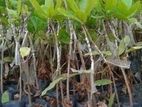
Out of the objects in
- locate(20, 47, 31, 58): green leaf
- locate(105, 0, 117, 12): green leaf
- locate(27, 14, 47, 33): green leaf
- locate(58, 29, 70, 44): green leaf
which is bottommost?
locate(20, 47, 31, 58): green leaf

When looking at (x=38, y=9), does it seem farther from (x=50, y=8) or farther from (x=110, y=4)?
(x=110, y=4)

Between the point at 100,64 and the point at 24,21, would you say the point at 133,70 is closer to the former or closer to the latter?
the point at 100,64

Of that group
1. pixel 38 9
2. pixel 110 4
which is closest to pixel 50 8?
pixel 38 9

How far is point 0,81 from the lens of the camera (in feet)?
3.35

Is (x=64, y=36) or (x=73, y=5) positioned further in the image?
(x=64, y=36)

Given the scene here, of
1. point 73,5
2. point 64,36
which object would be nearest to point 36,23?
point 64,36

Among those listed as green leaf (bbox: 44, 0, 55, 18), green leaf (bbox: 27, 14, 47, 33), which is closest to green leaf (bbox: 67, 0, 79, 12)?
green leaf (bbox: 44, 0, 55, 18)

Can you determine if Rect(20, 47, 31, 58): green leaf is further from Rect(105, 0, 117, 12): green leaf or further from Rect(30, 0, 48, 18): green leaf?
Rect(105, 0, 117, 12): green leaf

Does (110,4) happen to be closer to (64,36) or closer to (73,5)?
(73,5)

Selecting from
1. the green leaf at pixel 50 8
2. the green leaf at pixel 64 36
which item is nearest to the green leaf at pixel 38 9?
the green leaf at pixel 50 8

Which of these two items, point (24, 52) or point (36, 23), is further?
point (36, 23)

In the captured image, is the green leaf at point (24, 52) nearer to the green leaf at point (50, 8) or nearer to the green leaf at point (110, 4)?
the green leaf at point (50, 8)

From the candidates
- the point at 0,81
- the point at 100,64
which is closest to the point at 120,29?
the point at 100,64

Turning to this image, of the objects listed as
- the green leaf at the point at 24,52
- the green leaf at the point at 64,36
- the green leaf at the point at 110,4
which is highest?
the green leaf at the point at 110,4
